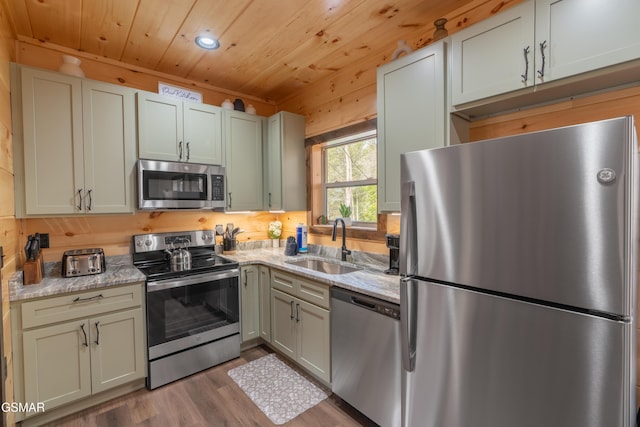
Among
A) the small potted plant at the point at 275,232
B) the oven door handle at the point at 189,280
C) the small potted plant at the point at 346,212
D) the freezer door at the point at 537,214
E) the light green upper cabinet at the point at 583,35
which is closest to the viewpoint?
the freezer door at the point at 537,214

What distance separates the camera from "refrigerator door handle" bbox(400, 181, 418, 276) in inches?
58.1

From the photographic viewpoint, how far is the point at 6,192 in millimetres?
1831

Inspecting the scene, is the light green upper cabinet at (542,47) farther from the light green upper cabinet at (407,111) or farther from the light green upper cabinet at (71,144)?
the light green upper cabinet at (71,144)

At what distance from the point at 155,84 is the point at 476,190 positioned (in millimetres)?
2960

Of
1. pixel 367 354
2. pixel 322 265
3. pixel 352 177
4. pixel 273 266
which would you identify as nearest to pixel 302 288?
pixel 273 266

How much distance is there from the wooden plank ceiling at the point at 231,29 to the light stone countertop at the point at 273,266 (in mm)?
1723

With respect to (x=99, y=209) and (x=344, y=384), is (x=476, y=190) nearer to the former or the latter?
(x=344, y=384)

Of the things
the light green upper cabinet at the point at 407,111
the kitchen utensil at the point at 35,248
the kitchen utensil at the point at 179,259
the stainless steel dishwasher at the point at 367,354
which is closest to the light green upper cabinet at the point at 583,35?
the light green upper cabinet at the point at 407,111

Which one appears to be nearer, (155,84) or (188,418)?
(188,418)

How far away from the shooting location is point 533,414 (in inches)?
45.0

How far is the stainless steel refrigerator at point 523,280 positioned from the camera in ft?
3.18

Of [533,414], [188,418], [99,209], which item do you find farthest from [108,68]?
[533,414]

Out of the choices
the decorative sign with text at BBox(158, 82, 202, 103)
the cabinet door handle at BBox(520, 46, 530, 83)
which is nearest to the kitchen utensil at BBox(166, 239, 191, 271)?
the decorative sign with text at BBox(158, 82, 202, 103)

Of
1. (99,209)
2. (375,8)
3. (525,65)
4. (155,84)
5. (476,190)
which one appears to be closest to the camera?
(476,190)
